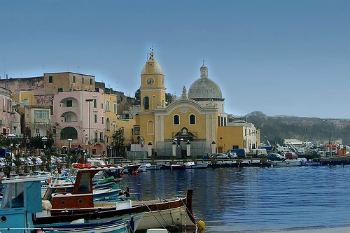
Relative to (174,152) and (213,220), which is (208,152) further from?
(213,220)

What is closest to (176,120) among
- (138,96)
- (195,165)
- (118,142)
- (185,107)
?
(185,107)

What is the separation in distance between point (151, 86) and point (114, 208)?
3529 inches

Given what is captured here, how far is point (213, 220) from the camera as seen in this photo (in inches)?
1388

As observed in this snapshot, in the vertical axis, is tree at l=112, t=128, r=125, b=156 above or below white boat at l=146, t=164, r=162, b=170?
above

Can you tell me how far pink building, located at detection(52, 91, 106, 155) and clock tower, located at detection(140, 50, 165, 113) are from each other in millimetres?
13100

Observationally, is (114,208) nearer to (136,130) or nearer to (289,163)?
(136,130)

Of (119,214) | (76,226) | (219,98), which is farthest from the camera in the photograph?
(219,98)

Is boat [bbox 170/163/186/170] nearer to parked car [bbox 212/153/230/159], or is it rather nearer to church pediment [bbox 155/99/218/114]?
parked car [bbox 212/153/230/159]

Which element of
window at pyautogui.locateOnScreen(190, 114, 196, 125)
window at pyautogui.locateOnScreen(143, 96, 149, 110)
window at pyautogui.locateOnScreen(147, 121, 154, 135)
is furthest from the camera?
window at pyautogui.locateOnScreen(143, 96, 149, 110)

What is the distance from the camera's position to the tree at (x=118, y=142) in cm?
10975

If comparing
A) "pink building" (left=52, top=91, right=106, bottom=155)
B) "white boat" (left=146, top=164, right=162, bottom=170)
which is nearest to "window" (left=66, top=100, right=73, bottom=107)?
"pink building" (left=52, top=91, right=106, bottom=155)

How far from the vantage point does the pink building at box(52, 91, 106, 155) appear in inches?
3962

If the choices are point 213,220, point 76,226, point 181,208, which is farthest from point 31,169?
point 76,226

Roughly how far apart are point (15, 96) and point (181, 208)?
78281 millimetres
